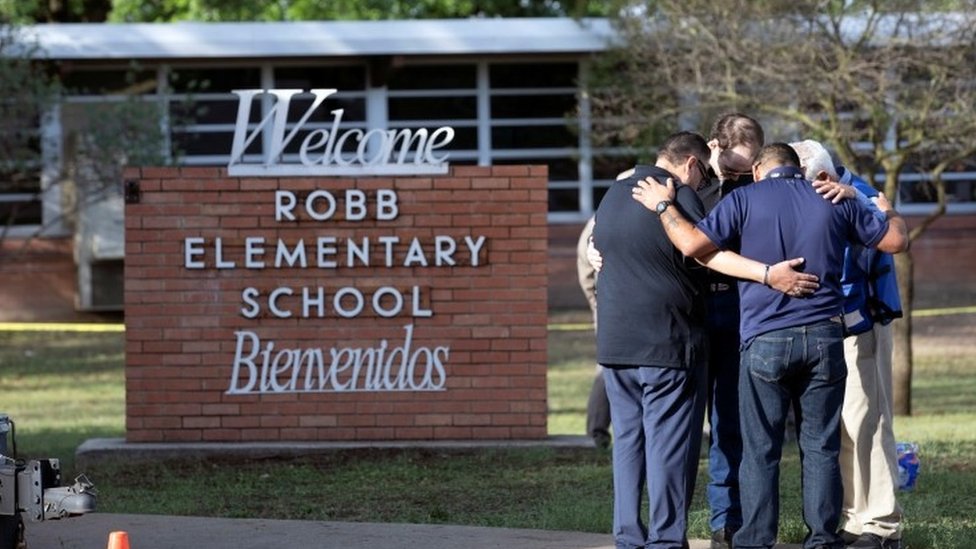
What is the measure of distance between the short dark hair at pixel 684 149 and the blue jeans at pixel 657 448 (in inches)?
34.3

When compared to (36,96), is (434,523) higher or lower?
lower

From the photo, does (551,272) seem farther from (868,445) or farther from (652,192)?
(652,192)

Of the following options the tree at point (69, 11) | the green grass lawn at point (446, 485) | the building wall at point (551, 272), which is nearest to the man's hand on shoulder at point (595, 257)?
the green grass lawn at point (446, 485)

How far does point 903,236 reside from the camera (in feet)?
21.7

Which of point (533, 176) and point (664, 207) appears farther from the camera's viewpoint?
point (533, 176)

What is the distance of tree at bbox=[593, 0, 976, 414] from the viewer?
14.0 meters

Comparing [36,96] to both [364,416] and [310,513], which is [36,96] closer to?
[364,416]

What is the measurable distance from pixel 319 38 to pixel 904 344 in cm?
1085

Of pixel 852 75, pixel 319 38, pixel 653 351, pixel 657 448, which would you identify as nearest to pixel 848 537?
pixel 657 448

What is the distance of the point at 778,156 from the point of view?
6602 mm

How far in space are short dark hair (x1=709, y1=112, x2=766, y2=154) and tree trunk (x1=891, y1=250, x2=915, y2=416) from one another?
753cm

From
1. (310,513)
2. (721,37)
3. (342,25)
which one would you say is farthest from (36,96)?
(310,513)

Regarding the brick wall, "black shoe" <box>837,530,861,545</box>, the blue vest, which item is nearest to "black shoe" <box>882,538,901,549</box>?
"black shoe" <box>837,530,861,545</box>

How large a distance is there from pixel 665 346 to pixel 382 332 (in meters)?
4.43
